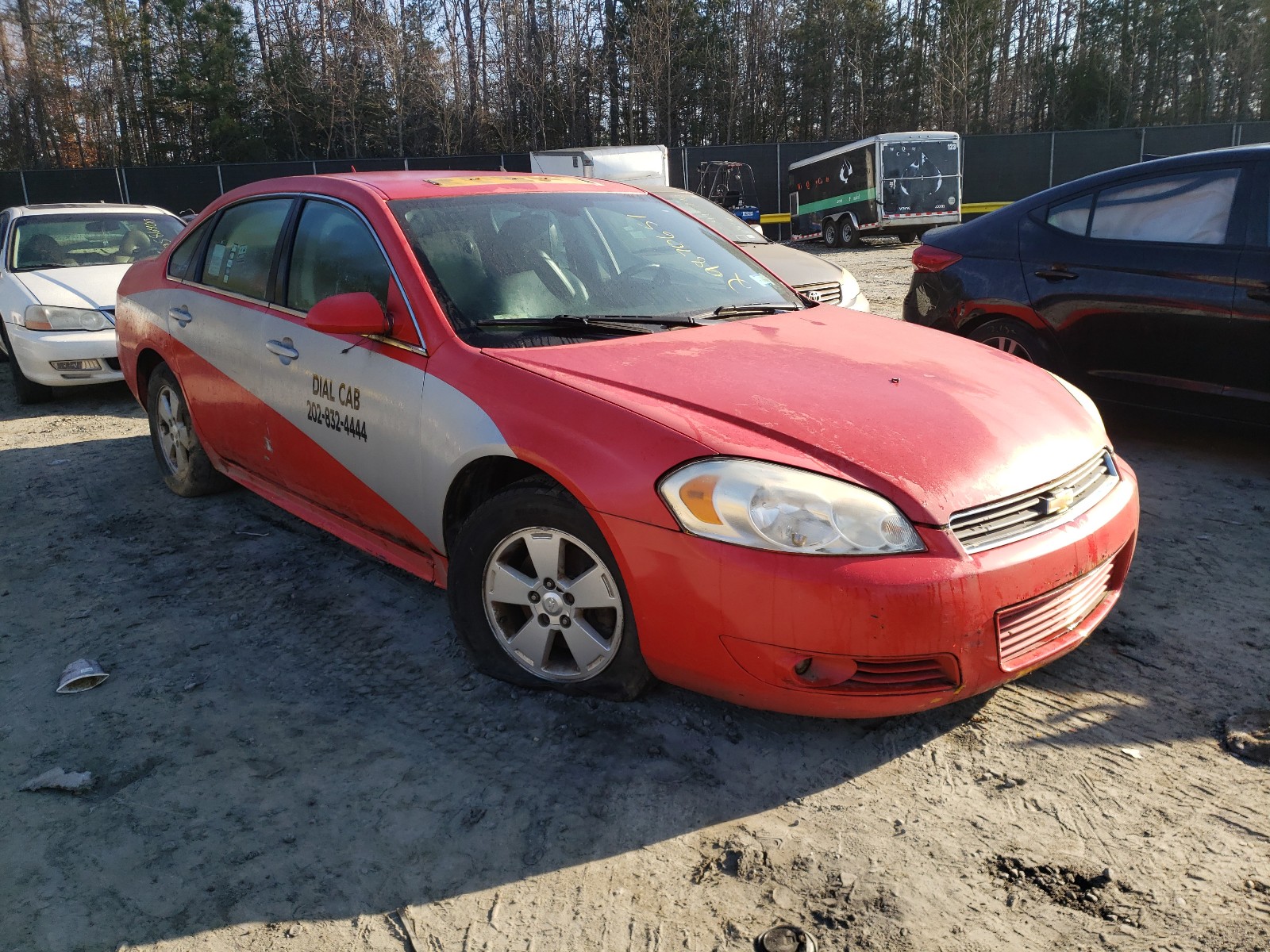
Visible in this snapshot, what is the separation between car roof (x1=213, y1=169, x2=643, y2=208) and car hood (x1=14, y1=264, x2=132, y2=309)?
4.32 m

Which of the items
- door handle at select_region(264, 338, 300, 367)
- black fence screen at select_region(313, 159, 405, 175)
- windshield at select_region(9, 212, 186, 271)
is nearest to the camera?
door handle at select_region(264, 338, 300, 367)

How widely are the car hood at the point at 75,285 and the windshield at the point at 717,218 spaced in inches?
185

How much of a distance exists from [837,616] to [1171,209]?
3.89 m

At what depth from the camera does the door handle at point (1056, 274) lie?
5438 mm

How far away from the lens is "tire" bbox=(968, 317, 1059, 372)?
5.55 metres

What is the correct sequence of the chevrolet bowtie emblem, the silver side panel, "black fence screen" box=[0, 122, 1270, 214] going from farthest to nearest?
1. "black fence screen" box=[0, 122, 1270, 214]
2. the silver side panel
3. the chevrolet bowtie emblem

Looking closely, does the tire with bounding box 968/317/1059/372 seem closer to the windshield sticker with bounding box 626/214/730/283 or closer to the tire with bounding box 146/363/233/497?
the windshield sticker with bounding box 626/214/730/283

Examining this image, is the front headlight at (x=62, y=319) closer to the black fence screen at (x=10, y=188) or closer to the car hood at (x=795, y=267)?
the car hood at (x=795, y=267)

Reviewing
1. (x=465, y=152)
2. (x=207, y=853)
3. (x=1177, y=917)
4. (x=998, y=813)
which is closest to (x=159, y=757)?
(x=207, y=853)

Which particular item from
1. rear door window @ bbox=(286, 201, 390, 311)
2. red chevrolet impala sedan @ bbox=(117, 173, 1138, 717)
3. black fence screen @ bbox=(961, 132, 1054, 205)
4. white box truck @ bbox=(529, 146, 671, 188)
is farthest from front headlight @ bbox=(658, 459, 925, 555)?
black fence screen @ bbox=(961, 132, 1054, 205)

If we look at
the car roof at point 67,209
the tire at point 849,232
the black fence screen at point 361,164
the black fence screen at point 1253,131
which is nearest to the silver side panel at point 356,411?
the car roof at point 67,209

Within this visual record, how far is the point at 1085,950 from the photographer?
2.04m

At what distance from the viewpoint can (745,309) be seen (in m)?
3.81

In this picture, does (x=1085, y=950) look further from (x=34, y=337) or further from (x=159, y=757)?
(x=34, y=337)
